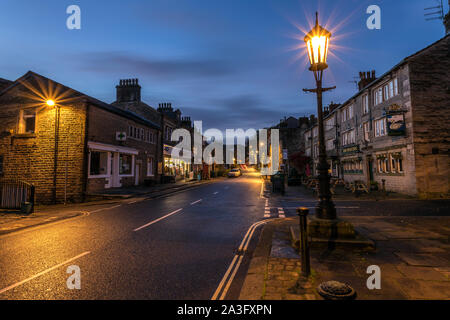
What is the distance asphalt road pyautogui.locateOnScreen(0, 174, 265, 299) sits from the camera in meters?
3.54

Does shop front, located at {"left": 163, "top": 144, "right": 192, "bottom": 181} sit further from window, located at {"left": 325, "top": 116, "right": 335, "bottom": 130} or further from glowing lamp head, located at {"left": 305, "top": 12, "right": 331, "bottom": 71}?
glowing lamp head, located at {"left": 305, "top": 12, "right": 331, "bottom": 71}

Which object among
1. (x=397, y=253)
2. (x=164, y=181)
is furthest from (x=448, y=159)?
(x=164, y=181)

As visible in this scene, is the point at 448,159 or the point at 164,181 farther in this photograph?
the point at 164,181

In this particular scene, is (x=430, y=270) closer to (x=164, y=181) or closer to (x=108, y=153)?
(x=108, y=153)

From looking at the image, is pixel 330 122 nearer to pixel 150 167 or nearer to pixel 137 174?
pixel 150 167

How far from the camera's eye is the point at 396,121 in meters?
15.6

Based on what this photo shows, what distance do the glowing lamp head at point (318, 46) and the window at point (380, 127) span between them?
15949 mm

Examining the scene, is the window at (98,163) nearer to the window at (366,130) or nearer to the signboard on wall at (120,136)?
the signboard on wall at (120,136)

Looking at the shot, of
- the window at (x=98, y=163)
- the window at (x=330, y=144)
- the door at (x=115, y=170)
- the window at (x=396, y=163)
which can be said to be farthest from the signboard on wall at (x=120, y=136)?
the window at (x=330, y=144)

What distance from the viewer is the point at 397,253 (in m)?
4.88

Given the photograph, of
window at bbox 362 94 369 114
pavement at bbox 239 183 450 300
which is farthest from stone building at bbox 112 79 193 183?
pavement at bbox 239 183 450 300

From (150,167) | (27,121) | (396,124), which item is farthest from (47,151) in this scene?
(396,124)

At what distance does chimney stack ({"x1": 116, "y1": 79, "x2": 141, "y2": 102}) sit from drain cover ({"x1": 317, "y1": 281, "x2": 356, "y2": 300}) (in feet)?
103
